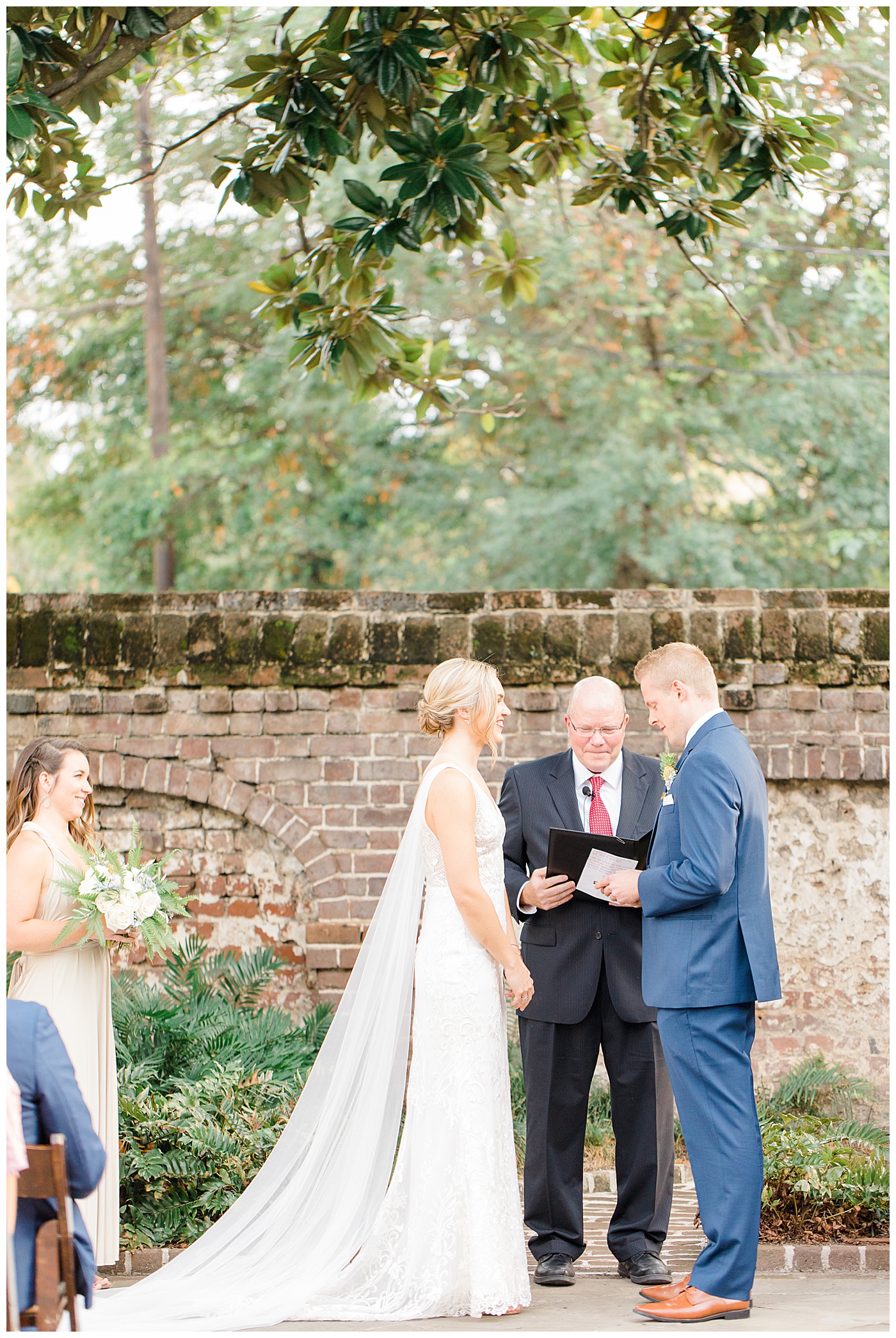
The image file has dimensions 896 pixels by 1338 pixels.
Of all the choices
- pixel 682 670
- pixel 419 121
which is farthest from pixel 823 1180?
pixel 419 121

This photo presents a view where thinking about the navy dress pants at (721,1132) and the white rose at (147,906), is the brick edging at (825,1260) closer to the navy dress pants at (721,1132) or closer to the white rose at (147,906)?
the navy dress pants at (721,1132)

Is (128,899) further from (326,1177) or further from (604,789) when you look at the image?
(604,789)

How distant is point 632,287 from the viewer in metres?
14.0

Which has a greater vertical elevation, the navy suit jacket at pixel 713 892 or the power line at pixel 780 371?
the power line at pixel 780 371

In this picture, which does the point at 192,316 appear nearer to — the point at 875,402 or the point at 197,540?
the point at 197,540

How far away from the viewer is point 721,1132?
12.5ft

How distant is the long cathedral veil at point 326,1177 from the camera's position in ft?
12.7

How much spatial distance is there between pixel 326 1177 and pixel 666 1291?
1.20m

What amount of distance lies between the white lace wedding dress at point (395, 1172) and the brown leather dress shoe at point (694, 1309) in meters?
0.44

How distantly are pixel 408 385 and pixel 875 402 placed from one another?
29.4 feet

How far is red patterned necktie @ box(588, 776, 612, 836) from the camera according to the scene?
187 inches

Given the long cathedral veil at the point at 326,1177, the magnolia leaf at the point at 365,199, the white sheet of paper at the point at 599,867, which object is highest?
the magnolia leaf at the point at 365,199

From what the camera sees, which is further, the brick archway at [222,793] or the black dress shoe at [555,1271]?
the brick archway at [222,793]

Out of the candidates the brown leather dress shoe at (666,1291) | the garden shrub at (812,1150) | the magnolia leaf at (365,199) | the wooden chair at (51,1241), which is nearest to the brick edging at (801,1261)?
the garden shrub at (812,1150)
